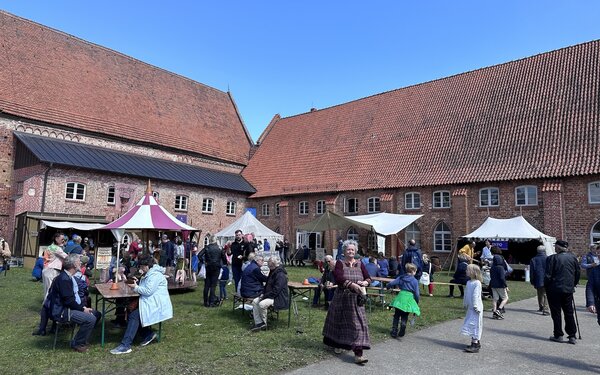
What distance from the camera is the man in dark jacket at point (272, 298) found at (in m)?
7.96

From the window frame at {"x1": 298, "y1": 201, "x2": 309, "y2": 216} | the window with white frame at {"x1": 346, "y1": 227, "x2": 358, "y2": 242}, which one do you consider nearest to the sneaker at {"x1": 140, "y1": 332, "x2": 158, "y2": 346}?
the window with white frame at {"x1": 346, "y1": 227, "x2": 358, "y2": 242}

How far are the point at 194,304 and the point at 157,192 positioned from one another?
58.0 feet

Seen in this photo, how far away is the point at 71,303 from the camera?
6.41 m

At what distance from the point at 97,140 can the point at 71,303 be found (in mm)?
22919

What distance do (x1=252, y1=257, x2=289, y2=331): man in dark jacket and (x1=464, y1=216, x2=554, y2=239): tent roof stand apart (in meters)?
13.5

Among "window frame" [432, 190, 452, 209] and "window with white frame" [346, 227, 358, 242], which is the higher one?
"window frame" [432, 190, 452, 209]

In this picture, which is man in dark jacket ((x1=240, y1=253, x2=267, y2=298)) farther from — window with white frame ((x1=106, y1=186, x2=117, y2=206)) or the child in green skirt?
window with white frame ((x1=106, y1=186, x2=117, y2=206))

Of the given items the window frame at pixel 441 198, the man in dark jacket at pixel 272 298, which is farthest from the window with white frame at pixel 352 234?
the man in dark jacket at pixel 272 298

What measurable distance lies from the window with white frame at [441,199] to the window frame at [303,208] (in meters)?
9.09

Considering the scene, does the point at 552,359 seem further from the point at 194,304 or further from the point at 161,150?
the point at 161,150

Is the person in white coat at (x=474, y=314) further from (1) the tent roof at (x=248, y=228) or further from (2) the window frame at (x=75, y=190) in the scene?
(2) the window frame at (x=75, y=190)

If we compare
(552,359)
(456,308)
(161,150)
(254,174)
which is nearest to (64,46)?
(161,150)

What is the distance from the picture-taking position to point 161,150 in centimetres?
3020

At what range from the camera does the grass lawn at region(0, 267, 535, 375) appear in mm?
5785
